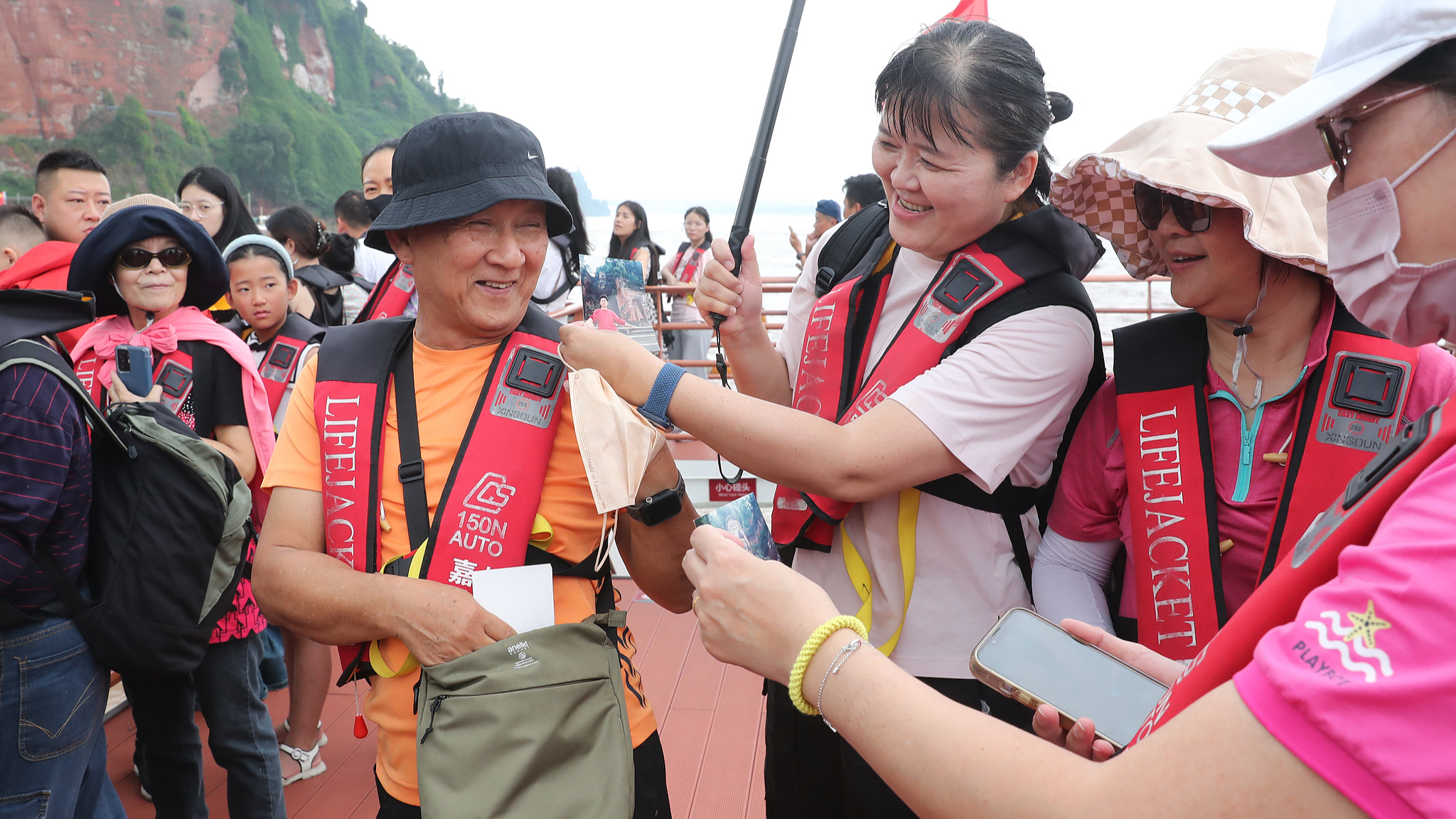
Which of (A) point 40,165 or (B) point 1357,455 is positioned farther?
(A) point 40,165

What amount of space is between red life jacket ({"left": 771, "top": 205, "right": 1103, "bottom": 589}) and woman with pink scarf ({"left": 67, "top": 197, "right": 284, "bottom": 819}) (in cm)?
204

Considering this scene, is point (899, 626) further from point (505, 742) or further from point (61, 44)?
point (61, 44)

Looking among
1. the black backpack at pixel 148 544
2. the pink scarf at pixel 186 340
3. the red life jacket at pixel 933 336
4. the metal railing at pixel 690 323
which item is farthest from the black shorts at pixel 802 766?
the metal railing at pixel 690 323

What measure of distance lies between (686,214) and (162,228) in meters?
7.69

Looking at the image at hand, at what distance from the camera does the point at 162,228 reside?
2.85 m

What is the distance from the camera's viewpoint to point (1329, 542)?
0.72 metres

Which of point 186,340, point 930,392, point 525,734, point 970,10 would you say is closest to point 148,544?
point 186,340

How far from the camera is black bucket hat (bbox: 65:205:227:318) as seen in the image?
2.79 metres

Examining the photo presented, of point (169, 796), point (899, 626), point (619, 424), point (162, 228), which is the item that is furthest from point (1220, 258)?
point (169, 796)

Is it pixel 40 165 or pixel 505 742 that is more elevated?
pixel 40 165

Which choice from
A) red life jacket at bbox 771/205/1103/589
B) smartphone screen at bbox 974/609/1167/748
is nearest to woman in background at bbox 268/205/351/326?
red life jacket at bbox 771/205/1103/589

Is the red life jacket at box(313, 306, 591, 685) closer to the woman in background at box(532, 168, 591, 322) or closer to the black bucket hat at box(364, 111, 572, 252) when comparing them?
the black bucket hat at box(364, 111, 572, 252)

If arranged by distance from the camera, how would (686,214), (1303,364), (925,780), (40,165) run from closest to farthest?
(925,780), (1303,364), (40,165), (686,214)

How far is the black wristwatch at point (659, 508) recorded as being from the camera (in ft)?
5.49
